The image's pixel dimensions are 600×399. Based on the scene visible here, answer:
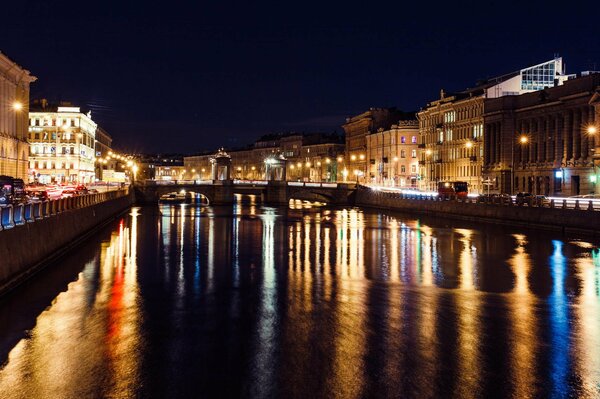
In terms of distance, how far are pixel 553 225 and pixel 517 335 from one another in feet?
135

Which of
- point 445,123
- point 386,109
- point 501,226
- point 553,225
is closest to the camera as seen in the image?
point 553,225

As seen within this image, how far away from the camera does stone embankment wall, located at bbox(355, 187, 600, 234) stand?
55.8m

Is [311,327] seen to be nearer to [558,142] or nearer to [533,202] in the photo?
[533,202]

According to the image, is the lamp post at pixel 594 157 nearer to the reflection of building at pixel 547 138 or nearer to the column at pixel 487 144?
the reflection of building at pixel 547 138

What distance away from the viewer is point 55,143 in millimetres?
160875

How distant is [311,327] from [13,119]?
10006 centimetres

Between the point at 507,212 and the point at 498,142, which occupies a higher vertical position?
the point at 498,142

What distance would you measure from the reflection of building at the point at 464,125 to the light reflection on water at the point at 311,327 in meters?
73.0

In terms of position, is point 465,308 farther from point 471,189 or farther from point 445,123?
point 445,123

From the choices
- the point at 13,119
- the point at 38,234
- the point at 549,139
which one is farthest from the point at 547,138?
the point at 38,234

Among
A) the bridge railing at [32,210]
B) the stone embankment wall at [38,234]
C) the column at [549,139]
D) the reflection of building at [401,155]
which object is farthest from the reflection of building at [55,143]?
the bridge railing at [32,210]

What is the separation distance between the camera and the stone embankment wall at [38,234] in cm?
2690

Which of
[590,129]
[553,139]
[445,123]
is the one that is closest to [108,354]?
[590,129]

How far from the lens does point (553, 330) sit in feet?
72.1
